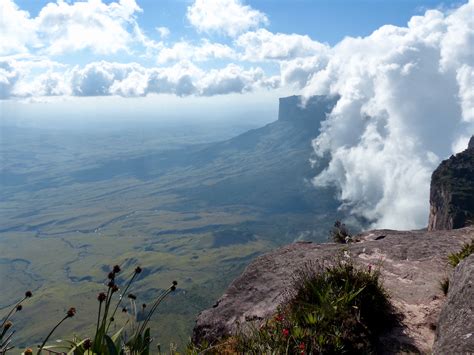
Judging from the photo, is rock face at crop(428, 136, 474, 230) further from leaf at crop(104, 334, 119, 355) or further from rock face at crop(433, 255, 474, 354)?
leaf at crop(104, 334, 119, 355)

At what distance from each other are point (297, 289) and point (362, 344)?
1.91 metres

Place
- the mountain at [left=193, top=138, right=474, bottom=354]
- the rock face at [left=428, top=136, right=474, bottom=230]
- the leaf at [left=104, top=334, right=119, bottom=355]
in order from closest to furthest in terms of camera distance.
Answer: the leaf at [left=104, top=334, right=119, bottom=355] → the mountain at [left=193, top=138, right=474, bottom=354] → the rock face at [left=428, top=136, right=474, bottom=230]

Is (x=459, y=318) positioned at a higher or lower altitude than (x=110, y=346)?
higher

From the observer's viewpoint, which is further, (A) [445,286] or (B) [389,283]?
(B) [389,283]

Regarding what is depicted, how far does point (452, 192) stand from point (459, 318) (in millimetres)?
135680

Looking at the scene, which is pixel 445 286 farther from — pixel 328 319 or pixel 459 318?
pixel 328 319

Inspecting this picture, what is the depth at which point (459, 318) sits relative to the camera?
6676mm

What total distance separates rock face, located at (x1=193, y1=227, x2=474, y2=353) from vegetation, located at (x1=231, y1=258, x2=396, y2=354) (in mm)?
563

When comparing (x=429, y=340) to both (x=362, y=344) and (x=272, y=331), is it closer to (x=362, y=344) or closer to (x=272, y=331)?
(x=362, y=344)

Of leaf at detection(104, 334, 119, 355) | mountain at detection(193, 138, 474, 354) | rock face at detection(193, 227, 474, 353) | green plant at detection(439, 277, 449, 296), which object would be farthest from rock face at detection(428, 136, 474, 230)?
leaf at detection(104, 334, 119, 355)

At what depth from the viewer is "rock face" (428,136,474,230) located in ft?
378

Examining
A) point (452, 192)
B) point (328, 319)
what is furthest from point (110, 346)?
point (452, 192)

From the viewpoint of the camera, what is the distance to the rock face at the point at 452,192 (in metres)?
115

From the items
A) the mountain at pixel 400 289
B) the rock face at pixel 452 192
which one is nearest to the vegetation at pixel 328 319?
the mountain at pixel 400 289
